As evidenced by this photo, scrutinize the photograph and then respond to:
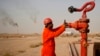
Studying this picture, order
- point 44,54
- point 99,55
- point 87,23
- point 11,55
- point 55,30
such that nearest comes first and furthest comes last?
point 87,23
point 55,30
point 44,54
point 99,55
point 11,55

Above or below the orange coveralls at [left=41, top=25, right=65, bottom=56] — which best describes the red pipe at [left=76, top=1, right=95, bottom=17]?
above

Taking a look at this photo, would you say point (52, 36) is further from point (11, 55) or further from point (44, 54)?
point (11, 55)

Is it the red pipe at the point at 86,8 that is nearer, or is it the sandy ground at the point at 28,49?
the red pipe at the point at 86,8

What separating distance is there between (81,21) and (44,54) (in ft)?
3.32

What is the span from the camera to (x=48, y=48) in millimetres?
4469

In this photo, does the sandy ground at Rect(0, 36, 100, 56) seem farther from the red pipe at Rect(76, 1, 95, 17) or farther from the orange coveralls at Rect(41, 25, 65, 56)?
the red pipe at Rect(76, 1, 95, 17)

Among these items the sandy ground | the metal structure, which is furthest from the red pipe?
the sandy ground

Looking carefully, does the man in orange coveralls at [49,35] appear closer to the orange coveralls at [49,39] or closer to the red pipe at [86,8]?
the orange coveralls at [49,39]

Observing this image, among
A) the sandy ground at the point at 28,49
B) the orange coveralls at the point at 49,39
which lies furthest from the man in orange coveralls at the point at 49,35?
the sandy ground at the point at 28,49

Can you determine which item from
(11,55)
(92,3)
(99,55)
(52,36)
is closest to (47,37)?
(52,36)

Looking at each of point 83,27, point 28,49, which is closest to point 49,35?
point 83,27

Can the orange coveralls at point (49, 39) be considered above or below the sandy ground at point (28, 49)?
above

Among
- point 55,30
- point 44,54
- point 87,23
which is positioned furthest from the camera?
point 44,54

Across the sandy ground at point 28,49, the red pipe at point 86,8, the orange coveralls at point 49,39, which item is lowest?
the sandy ground at point 28,49
